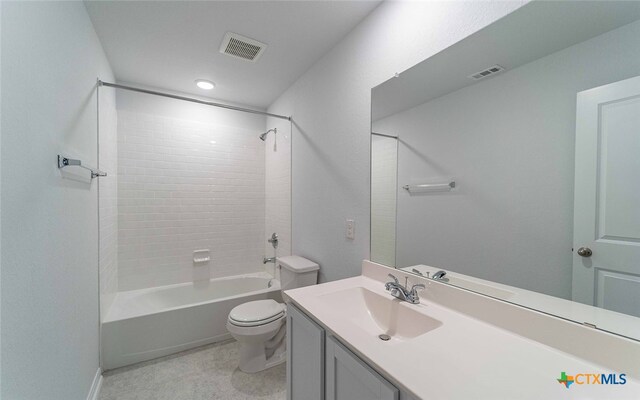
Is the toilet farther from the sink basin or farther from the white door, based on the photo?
the white door

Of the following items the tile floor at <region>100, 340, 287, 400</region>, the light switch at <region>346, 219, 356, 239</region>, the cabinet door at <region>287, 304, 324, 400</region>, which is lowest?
the tile floor at <region>100, 340, 287, 400</region>

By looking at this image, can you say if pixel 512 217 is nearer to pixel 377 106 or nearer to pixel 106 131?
pixel 377 106

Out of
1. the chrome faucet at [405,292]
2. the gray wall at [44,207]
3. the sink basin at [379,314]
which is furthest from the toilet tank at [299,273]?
the gray wall at [44,207]

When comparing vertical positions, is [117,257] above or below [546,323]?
below

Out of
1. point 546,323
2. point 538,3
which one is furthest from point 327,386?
point 538,3

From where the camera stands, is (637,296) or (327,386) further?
(327,386)

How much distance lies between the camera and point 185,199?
2.92m

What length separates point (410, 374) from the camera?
68cm

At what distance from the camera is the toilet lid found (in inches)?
75.1

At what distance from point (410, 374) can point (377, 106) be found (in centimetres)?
136

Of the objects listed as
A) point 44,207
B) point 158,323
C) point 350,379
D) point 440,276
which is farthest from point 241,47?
point 158,323

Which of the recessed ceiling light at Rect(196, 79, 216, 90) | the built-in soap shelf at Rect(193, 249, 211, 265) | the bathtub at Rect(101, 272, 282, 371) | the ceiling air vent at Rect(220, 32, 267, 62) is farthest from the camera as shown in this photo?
the built-in soap shelf at Rect(193, 249, 211, 265)

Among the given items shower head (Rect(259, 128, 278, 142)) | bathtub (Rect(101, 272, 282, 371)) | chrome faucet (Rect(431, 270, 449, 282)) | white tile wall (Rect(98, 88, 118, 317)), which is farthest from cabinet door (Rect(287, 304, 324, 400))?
shower head (Rect(259, 128, 278, 142))

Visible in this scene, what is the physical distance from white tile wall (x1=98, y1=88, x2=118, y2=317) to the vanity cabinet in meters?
1.73
